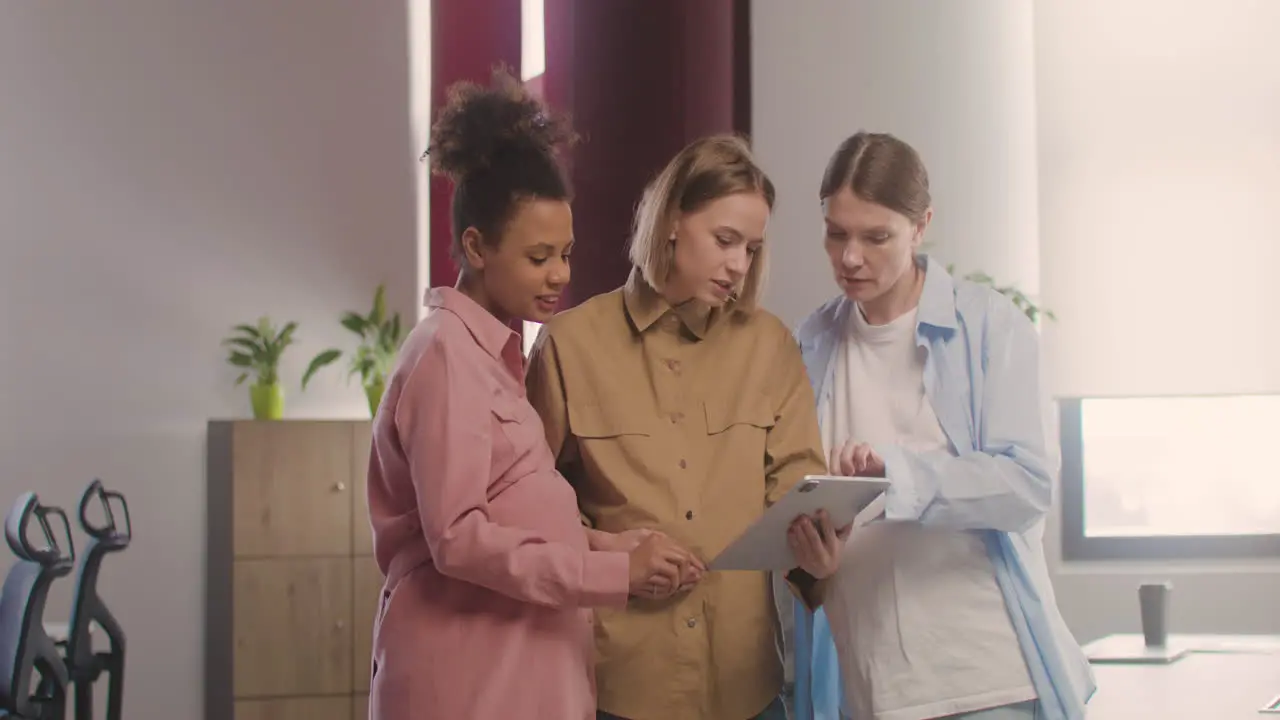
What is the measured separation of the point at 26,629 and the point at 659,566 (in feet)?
8.01

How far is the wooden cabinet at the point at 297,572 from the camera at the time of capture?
488 centimetres

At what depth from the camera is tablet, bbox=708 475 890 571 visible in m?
1.62

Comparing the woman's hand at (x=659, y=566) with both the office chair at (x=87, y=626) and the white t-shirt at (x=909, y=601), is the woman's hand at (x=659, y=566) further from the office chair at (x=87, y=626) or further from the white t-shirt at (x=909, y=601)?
the office chair at (x=87, y=626)

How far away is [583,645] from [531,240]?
1.59ft

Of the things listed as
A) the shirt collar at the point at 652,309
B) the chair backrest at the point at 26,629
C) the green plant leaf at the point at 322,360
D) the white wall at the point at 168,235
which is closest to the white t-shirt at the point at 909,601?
the shirt collar at the point at 652,309

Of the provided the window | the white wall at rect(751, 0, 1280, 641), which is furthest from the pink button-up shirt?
the window

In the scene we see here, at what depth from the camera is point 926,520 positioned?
5.98 ft

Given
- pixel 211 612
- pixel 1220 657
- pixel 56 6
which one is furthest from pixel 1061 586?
pixel 56 6

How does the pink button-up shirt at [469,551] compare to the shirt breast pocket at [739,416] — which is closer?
the pink button-up shirt at [469,551]

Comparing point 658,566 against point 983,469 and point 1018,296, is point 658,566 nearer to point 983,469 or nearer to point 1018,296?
point 983,469

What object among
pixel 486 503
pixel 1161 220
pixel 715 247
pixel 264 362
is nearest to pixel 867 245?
pixel 715 247

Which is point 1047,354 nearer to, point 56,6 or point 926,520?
point 926,520

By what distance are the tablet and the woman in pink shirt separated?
68mm

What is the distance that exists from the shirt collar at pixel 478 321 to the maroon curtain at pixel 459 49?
3.64 m
